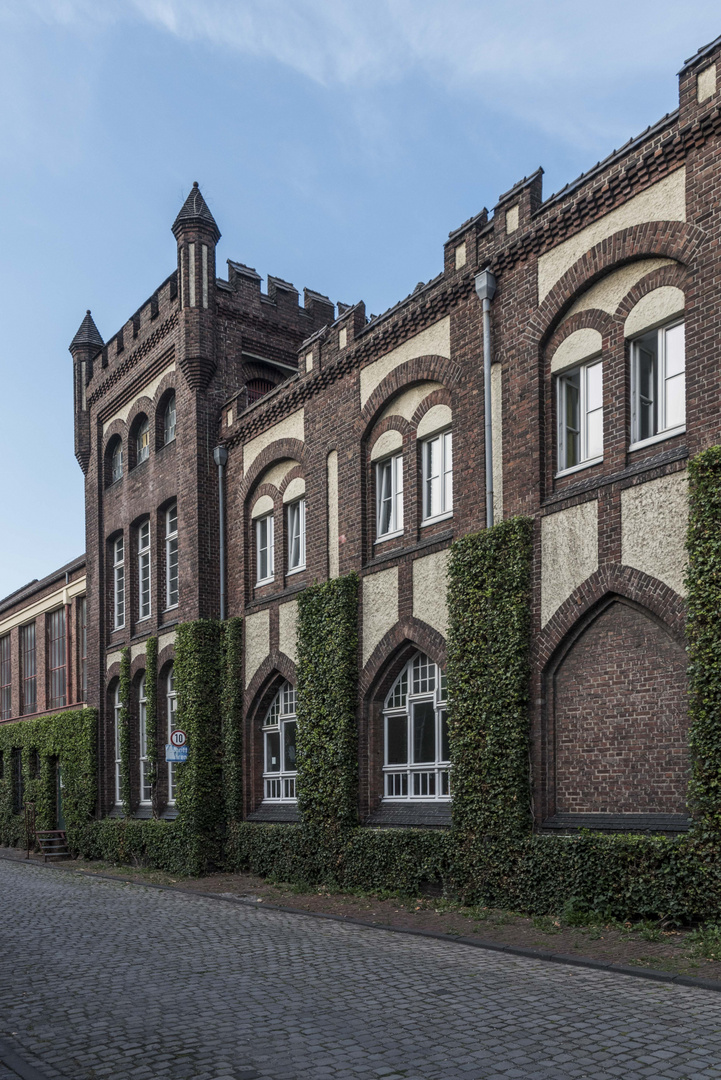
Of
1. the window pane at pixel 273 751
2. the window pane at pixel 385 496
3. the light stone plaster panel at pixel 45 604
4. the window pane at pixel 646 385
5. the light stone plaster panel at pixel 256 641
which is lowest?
the window pane at pixel 273 751

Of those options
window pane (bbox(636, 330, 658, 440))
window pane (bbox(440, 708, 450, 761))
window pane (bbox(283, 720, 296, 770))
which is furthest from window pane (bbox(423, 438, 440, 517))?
window pane (bbox(283, 720, 296, 770))

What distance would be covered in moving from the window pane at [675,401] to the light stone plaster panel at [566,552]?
1.42 m

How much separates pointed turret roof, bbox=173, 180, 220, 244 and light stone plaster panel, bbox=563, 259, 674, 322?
12.2 meters

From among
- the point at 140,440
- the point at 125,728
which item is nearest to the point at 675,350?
the point at 140,440

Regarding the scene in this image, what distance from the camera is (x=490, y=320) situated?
51.0 ft

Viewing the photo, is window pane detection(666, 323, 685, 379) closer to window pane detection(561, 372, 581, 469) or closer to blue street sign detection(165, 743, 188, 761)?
window pane detection(561, 372, 581, 469)

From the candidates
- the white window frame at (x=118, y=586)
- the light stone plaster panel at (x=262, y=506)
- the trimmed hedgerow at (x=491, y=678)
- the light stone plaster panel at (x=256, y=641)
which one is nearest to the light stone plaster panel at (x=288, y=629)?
the light stone plaster panel at (x=256, y=641)

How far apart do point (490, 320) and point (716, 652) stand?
255 inches

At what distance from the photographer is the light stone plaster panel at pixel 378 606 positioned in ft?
57.3

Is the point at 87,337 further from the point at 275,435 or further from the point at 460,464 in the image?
the point at 460,464

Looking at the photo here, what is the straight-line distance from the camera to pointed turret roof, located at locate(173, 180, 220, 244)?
23.7 meters

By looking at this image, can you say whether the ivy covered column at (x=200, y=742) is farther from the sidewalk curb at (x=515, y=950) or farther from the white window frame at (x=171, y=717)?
the sidewalk curb at (x=515, y=950)

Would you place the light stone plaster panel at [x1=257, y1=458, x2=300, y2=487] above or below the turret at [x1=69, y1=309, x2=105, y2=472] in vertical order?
below

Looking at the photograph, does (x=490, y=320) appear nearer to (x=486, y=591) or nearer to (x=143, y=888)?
(x=486, y=591)
